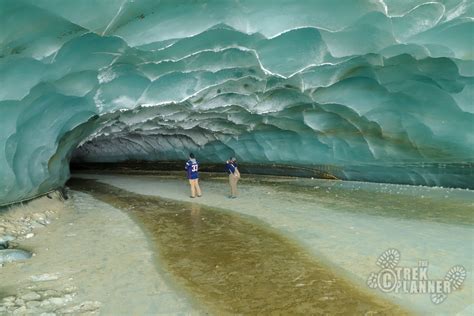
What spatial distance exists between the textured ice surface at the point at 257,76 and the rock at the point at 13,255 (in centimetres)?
247

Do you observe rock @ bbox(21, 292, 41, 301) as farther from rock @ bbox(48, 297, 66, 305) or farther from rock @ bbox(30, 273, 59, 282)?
rock @ bbox(30, 273, 59, 282)

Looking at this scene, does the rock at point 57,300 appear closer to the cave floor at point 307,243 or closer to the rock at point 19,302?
the rock at point 19,302

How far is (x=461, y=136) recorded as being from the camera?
1152cm

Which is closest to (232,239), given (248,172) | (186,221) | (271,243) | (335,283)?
(271,243)

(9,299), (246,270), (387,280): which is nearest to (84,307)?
(9,299)

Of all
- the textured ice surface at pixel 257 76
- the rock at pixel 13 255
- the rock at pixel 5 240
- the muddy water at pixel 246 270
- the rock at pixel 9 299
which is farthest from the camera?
the rock at pixel 5 240

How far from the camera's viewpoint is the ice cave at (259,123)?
6.12 m

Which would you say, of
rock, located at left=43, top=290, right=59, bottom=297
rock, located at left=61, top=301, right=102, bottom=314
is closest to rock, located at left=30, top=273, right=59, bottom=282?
rock, located at left=43, top=290, right=59, bottom=297

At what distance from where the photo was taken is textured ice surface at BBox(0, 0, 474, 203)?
8.02 m

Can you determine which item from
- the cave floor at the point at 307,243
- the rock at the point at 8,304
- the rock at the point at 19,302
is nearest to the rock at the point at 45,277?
the rock at the point at 19,302

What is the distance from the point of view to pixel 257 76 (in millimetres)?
11852

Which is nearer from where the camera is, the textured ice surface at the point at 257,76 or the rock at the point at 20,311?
the rock at the point at 20,311

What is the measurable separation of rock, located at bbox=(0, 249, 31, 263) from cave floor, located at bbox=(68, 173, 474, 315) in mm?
2416

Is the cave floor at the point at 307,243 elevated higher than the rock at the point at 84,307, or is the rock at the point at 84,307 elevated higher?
the cave floor at the point at 307,243
